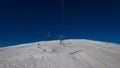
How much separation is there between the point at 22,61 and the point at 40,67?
668mm

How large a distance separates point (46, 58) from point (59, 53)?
564 mm

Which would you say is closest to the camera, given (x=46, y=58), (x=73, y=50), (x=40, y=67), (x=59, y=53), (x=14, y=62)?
(x=40, y=67)

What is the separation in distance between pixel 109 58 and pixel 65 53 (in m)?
1.48

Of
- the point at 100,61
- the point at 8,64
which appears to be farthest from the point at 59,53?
the point at 8,64

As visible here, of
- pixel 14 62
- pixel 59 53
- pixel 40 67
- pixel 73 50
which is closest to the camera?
pixel 40 67

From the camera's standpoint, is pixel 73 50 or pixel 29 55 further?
pixel 73 50

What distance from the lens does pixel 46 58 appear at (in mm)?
3908

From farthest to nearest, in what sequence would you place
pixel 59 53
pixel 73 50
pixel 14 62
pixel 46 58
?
pixel 73 50 < pixel 59 53 < pixel 46 58 < pixel 14 62

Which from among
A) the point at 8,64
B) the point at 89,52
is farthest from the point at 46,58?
the point at 89,52

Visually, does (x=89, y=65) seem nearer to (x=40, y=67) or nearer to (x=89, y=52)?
(x=89, y=52)

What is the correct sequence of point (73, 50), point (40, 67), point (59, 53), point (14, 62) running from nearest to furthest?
point (40, 67)
point (14, 62)
point (59, 53)
point (73, 50)

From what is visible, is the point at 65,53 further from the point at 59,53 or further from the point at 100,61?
the point at 100,61

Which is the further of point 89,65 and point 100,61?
point 100,61

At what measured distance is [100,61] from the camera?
3.76 meters
